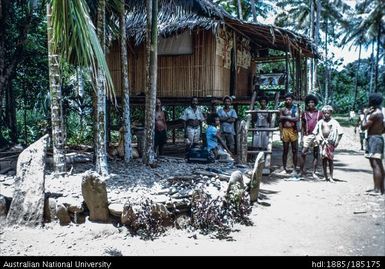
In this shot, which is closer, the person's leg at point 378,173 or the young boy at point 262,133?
the person's leg at point 378,173

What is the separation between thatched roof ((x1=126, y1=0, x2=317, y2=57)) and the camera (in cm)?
955

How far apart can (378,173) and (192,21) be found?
5685 millimetres

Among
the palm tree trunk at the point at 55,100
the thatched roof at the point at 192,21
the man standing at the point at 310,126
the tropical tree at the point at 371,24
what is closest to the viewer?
the palm tree trunk at the point at 55,100

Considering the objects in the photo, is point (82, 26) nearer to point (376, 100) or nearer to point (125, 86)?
point (125, 86)

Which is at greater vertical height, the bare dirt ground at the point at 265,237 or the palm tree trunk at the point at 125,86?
the palm tree trunk at the point at 125,86

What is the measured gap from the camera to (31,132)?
13.0 m

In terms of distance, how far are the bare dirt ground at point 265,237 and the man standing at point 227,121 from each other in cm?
346

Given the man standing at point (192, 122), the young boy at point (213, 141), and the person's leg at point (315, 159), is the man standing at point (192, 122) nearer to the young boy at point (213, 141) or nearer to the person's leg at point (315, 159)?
the young boy at point (213, 141)

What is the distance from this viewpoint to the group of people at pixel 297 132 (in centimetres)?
677

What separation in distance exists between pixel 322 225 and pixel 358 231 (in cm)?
51

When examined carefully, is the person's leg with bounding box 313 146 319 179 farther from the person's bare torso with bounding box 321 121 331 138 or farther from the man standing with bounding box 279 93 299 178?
the person's bare torso with bounding box 321 121 331 138

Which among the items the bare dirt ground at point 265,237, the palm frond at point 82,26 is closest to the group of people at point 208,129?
the bare dirt ground at point 265,237

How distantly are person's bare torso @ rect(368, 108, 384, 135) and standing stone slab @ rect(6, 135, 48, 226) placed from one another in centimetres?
577
